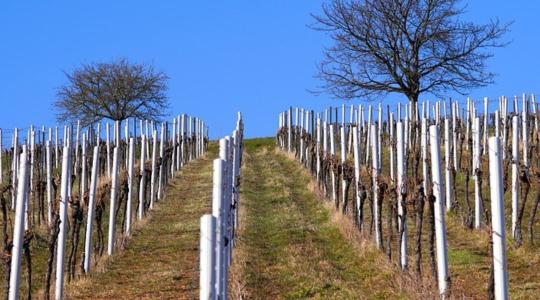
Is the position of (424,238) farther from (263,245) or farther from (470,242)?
(263,245)

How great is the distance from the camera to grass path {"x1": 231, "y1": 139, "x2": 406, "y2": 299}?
38.2ft

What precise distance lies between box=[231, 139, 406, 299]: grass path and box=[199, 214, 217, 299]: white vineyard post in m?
4.06

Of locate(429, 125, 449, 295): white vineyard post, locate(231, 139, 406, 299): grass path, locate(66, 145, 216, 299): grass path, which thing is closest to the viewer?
locate(429, 125, 449, 295): white vineyard post

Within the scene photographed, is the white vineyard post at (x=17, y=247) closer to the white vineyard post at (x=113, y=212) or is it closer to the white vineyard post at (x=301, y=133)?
the white vineyard post at (x=113, y=212)

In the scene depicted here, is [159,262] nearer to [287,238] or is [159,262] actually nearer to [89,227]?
[89,227]

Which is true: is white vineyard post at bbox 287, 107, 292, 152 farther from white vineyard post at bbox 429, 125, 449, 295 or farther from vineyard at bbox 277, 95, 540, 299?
white vineyard post at bbox 429, 125, 449, 295

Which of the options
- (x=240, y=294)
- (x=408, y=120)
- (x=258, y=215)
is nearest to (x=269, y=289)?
(x=240, y=294)

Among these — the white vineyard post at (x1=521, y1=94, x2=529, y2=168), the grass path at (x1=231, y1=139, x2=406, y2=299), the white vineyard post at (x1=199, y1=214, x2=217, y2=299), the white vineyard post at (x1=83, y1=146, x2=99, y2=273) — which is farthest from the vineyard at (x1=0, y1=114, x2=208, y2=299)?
the white vineyard post at (x1=521, y1=94, x2=529, y2=168)

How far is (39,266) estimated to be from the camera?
15555 mm

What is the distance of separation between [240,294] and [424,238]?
262 inches

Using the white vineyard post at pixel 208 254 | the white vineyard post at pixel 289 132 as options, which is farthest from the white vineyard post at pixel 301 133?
the white vineyard post at pixel 208 254

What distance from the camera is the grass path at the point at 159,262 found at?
12398mm

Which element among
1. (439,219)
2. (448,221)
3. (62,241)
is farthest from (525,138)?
(62,241)

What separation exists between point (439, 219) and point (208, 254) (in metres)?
5.32
